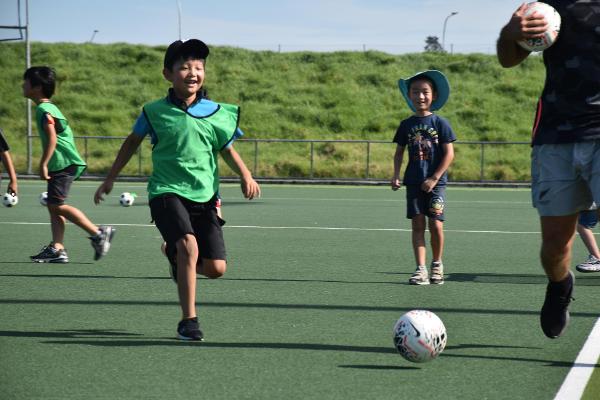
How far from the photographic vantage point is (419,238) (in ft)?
29.9

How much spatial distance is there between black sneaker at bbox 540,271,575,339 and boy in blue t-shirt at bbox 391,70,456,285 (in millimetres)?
3153

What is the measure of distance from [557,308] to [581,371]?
514 millimetres

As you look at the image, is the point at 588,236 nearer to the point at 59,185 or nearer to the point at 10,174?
the point at 59,185

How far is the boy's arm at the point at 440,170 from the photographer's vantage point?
351 inches

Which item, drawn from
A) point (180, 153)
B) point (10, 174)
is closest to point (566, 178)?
point (180, 153)

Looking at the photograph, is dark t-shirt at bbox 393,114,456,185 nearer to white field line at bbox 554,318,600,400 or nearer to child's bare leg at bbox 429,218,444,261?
child's bare leg at bbox 429,218,444,261

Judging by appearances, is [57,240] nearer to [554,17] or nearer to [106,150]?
[554,17]

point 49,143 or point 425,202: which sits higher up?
point 49,143

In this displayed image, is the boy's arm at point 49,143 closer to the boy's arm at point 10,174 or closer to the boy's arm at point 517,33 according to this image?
the boy's arm at point 10,174

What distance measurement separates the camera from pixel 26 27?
3475cm

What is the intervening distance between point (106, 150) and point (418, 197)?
35.2 metres

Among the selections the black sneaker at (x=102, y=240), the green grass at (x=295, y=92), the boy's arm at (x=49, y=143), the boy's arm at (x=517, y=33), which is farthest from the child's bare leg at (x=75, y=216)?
the green grass at (x=295, y=92)

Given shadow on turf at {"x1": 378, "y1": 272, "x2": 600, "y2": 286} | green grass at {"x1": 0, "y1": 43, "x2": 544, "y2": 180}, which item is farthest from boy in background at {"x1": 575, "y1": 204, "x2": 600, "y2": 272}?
green grass at {"x1": 0, "y1": 43, "x2": 544, "y2": 180}

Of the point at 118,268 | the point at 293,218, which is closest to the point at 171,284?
the point at 118,268
